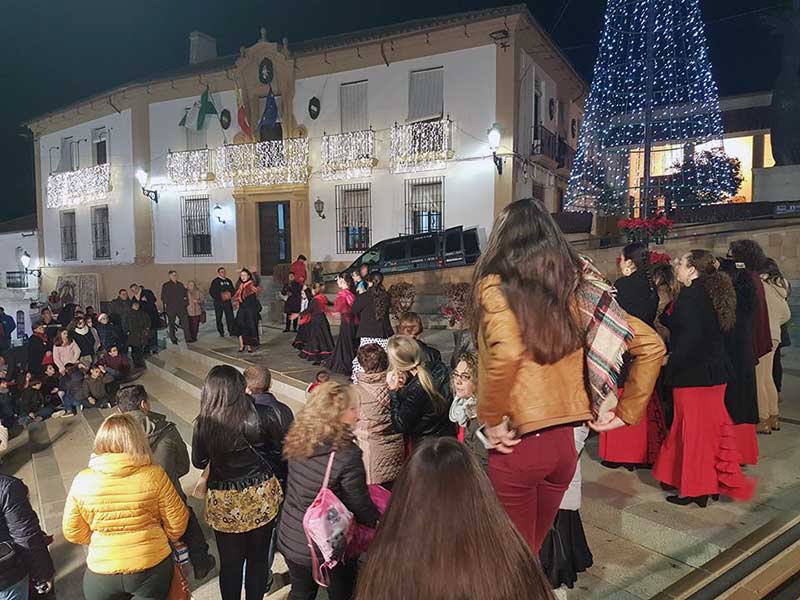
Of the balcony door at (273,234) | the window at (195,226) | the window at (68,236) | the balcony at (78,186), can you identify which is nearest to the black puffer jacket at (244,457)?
the balcony door at (273,234)

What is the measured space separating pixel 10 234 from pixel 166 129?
14.0 meters

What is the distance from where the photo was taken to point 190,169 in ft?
63.1

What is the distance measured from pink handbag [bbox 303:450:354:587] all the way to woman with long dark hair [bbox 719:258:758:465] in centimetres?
331

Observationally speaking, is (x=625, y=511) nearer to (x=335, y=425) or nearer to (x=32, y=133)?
(x=335, y=425)

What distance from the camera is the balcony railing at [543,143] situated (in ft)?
51.7

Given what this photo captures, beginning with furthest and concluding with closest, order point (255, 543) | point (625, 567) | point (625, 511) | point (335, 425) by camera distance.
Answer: point (625, 511), point (625, 567), point (255, 543), point (335, 425)

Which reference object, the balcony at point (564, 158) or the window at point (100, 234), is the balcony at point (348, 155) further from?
the window at point (100, 234)

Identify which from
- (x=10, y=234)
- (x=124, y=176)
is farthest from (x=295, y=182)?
(x=10, y=234)

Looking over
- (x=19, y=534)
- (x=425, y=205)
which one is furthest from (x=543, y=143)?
(x=19, y=534)

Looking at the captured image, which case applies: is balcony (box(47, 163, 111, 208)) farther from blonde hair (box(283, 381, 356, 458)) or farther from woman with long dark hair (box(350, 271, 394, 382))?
blonde hair (box(283, 381, 356, 458))

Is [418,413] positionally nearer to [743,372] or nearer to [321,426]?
[321,426]

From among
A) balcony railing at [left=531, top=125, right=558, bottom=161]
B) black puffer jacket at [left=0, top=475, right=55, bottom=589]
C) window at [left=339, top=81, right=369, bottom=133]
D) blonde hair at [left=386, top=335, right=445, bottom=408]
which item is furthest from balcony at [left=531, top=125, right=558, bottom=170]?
black puffer jacket at [left=0, top=475, right=55, bottom=589]

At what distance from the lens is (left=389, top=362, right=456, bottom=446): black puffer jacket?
3348 mm

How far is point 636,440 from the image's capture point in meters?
4.52
